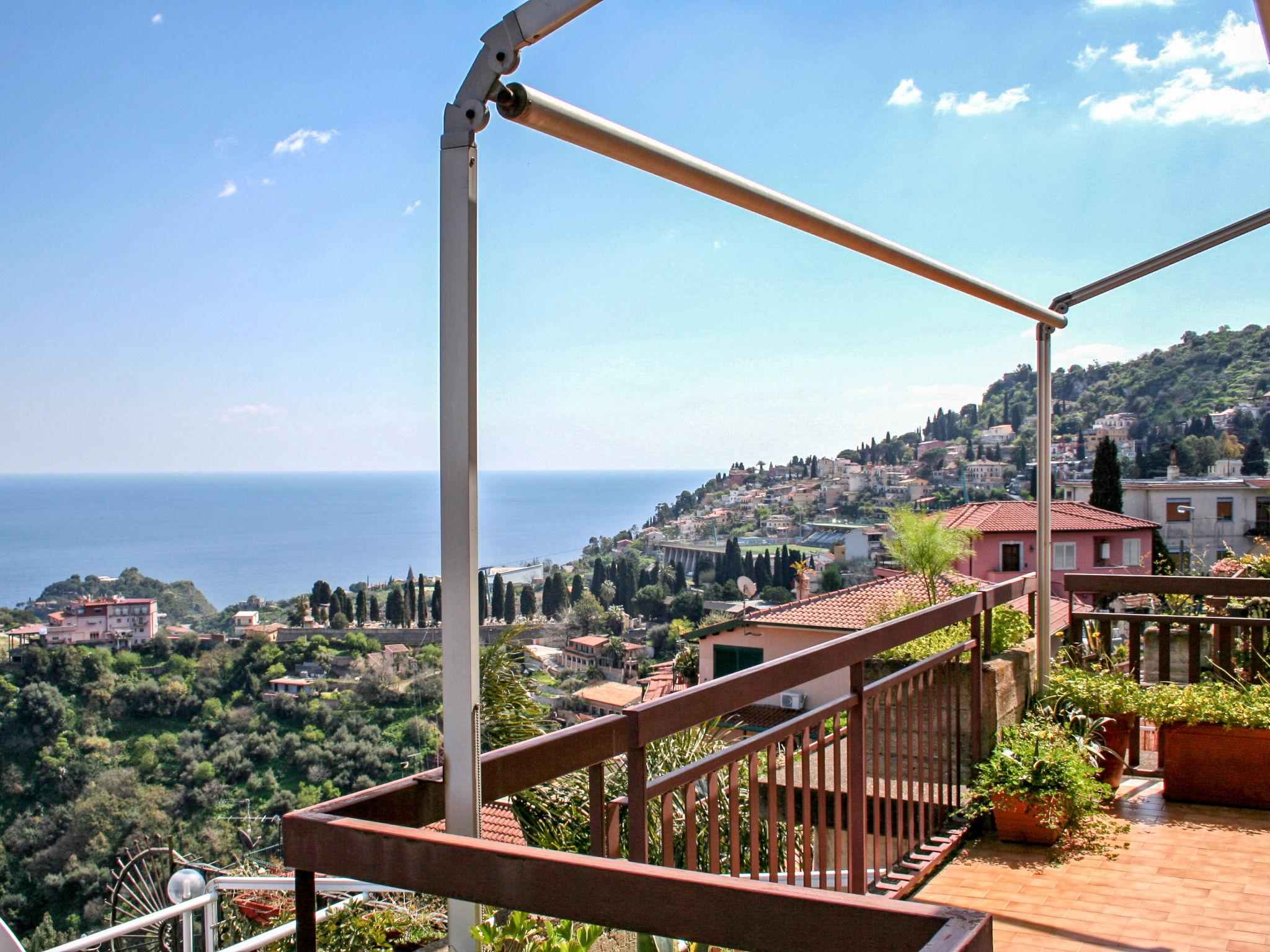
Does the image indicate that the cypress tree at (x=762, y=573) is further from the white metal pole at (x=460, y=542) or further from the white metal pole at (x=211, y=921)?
the white metal pole at (x=460, y=542)

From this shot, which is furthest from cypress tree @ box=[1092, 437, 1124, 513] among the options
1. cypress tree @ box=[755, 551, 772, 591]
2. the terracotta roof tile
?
the terracotta roof tile

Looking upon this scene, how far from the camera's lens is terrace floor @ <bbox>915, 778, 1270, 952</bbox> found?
2.30m

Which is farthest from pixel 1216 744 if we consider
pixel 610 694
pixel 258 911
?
pixel 610 694

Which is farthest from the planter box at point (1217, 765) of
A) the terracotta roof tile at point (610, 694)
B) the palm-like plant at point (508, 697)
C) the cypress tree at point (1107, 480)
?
the cypress tree at point (1107, 480)

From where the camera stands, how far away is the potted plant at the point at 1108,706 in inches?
137

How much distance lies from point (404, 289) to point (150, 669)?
29.8 metres

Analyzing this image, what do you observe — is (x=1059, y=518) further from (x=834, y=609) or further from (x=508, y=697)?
(x=508, y=697)

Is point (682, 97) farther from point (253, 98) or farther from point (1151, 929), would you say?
point (1151, 929)

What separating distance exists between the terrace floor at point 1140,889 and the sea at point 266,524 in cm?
2750

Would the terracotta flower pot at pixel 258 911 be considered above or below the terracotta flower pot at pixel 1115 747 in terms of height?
below

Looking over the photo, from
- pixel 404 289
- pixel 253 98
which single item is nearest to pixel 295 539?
pixel 404 289

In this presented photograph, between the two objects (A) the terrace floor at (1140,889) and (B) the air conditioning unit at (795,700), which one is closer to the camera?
(A) the terrace floor at (1140,889)

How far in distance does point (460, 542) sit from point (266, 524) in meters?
61.8

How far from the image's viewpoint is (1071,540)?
1087 inches
